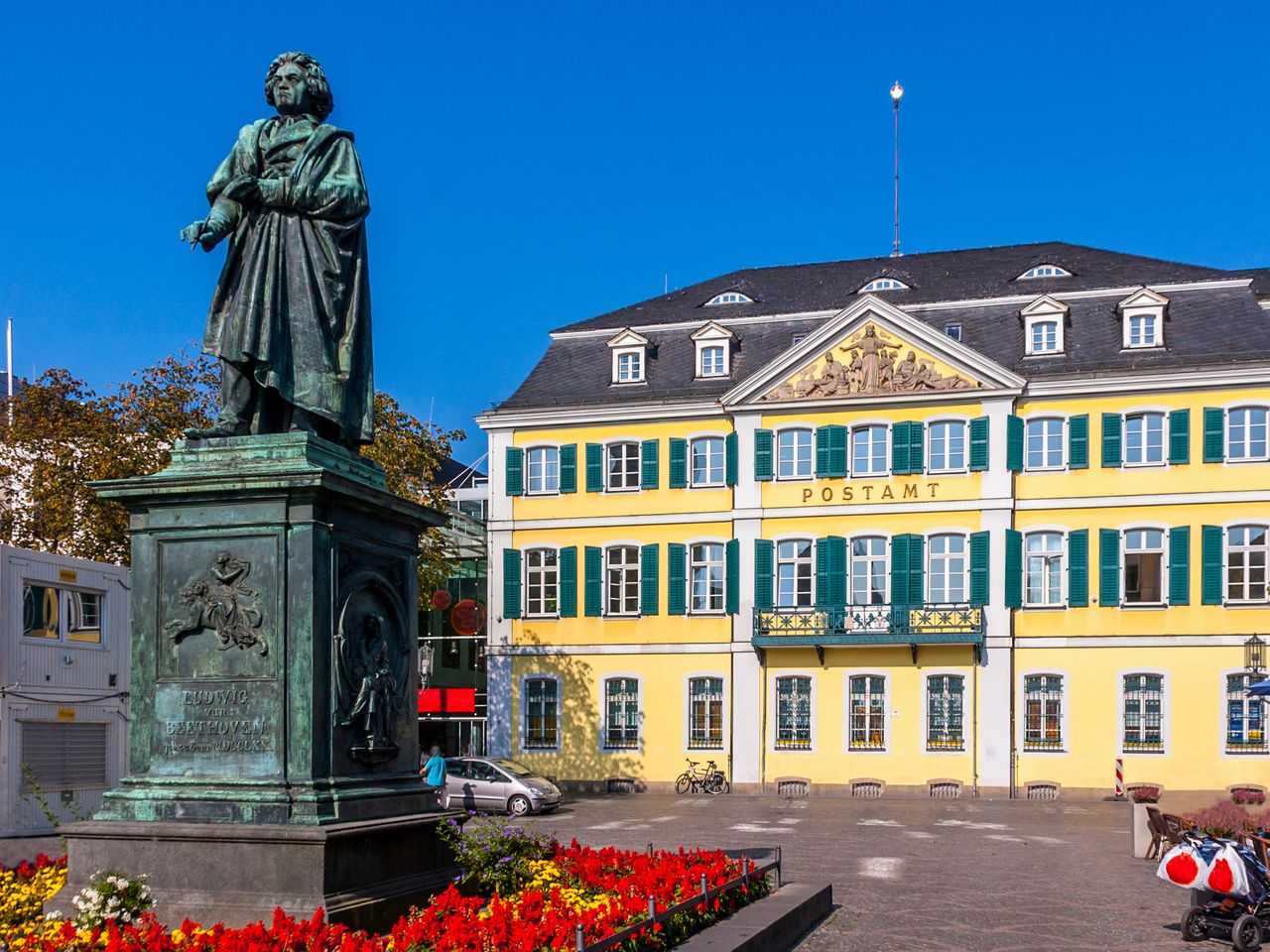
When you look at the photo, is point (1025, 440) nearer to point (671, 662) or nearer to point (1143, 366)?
point (1143, 366)

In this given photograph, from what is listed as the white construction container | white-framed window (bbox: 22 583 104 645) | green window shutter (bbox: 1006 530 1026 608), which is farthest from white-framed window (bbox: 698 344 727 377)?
white-framed window (bbox: 22 583 104 645)

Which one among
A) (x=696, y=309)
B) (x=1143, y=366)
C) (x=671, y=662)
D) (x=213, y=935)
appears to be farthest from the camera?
(x=696, y=309)

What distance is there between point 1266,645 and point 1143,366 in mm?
6680

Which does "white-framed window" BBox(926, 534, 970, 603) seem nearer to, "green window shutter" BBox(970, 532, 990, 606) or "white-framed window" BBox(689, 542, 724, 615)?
"green window shutter" BBox(970, 532, 990, 606)

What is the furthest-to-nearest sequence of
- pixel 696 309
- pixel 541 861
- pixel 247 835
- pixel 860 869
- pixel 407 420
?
pixel 696 309 < pixel 407 420 < pixel 860 869 < pixel 541 861 < pixel 247 835

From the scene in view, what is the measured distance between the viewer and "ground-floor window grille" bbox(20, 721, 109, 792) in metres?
22.3

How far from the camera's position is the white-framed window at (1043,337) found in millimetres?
36344

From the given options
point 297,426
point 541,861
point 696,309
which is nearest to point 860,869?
point 541,861

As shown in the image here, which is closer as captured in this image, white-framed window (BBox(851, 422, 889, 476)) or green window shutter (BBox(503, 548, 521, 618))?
white-framed window (BBox(851, 422, 889, 476))

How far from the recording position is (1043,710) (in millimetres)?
34812

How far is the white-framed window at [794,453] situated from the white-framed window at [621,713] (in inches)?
255

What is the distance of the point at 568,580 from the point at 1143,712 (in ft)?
46.3

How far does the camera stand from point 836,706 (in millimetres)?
36031

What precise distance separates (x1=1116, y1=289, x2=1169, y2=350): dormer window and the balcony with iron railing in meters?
7.34
